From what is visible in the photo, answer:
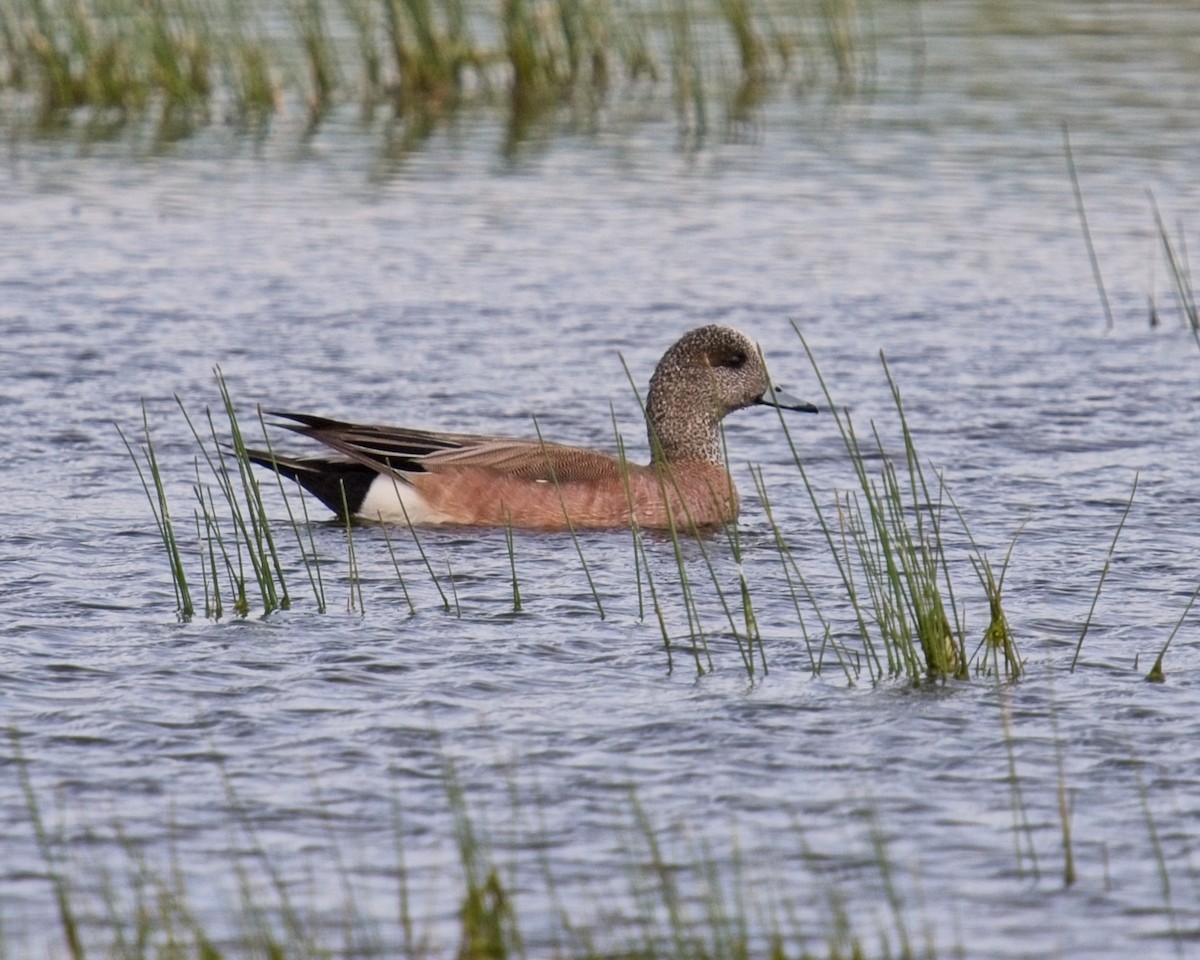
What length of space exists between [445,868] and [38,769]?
48.6 inches

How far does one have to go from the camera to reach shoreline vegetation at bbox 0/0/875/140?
59.5 ft

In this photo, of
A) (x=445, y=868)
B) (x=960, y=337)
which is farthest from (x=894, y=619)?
(x=960, y=337)

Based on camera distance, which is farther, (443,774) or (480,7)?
(480,7)

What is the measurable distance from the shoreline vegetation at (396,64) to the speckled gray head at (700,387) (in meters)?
8.99

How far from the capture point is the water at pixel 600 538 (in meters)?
4.79

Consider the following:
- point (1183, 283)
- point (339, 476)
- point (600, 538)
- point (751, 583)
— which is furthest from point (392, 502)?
point (1183, 283)

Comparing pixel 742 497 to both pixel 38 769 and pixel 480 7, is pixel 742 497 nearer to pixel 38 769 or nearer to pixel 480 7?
pixel 38 769

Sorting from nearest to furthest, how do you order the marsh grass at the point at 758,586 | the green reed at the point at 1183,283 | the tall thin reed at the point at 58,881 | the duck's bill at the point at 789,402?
1. the tall thin reed at the point at 58,881
2. the marsh grass at the point at 758,586
3. the duck's bill at the point at 789,402
4. the green reed at the point at 1183,283

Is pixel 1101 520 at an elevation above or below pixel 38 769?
below

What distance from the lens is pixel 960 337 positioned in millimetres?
11516

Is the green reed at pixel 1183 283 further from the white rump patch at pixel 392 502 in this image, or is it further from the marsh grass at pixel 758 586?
the white rump patch at pixel 392 502

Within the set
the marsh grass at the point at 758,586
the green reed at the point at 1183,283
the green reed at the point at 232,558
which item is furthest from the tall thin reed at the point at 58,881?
the green reed at the point at 1183,283

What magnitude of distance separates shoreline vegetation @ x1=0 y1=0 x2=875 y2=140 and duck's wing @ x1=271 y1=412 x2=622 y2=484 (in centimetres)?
962

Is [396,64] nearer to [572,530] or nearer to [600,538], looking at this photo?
[600,538]
